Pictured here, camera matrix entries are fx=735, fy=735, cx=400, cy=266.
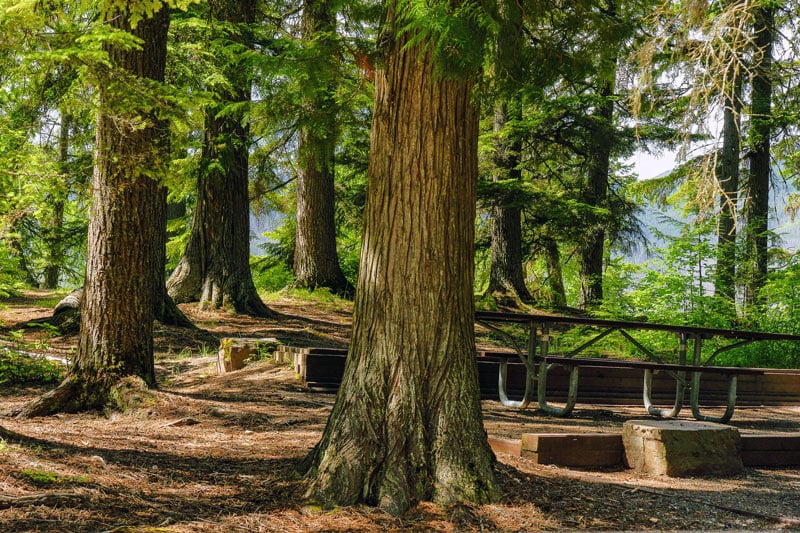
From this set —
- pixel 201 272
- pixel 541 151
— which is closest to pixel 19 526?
pixel 201 272

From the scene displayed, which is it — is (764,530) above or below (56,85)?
below

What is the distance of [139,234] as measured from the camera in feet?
22.9

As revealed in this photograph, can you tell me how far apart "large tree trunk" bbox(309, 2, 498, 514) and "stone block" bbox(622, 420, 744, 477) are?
1.76 metres

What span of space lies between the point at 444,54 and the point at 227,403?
4535mm

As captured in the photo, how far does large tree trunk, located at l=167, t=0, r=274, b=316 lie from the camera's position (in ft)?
43.4

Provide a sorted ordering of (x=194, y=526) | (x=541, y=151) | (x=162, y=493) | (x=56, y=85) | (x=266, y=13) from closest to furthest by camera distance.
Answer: (x=194, y=526), (x=162, y=493), (x=56, y=85), (x=266, y=13), (x=541, y=151)

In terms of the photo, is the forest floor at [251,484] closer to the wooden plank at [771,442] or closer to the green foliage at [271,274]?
the wooden plank at [771,442]

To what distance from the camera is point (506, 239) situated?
18172 mm

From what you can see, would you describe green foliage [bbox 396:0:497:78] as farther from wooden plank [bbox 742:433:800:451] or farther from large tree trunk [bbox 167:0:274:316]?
large tree trunk [bbox 167:0:274:316]

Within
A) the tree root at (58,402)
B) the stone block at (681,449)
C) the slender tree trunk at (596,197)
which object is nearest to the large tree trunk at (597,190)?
the slender tree trunk at (596,197)

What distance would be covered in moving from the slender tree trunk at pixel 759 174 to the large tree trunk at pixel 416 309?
11.6 m

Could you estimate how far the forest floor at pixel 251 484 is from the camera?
13.1 ft

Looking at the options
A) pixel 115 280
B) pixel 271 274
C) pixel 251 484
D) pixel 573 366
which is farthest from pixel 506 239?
pixel 251 484

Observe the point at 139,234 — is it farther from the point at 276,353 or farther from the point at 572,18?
the point at 572,18
